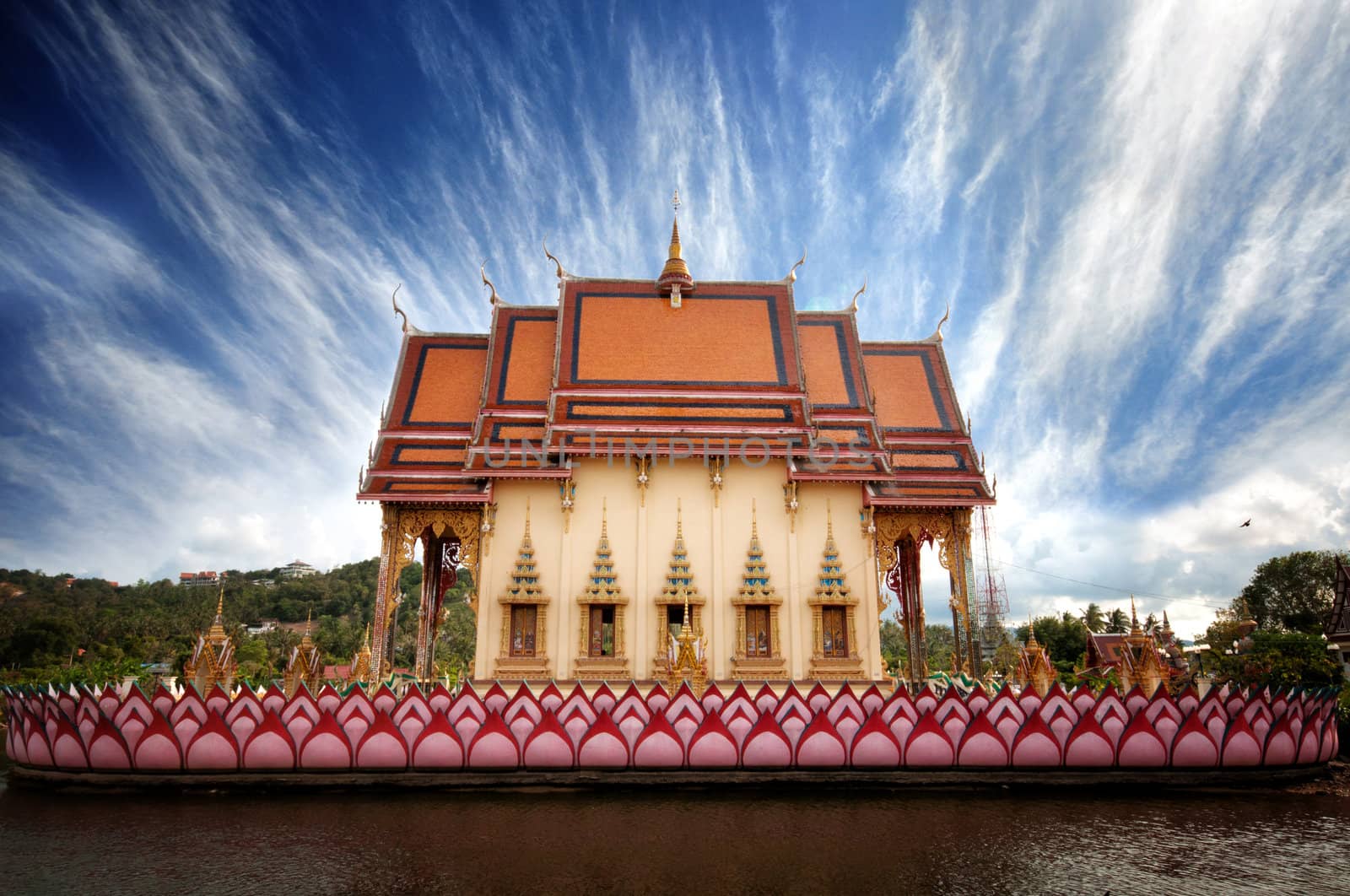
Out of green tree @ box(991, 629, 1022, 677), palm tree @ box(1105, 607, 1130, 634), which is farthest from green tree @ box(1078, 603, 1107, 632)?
green tree @ box(991, 629, 1022, 677)

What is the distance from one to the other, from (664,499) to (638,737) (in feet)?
20.5

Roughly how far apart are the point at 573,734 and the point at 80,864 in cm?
372

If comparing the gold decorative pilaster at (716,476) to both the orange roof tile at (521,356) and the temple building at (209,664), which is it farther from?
the temple building at (209,664)

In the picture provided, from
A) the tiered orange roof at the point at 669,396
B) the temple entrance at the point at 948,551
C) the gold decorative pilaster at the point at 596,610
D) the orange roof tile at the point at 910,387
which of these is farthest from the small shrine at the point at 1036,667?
the gold decorative pilaster at the point at 596,610

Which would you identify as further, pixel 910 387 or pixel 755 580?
pixel 910 387

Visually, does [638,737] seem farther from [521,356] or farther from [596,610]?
[521,356]

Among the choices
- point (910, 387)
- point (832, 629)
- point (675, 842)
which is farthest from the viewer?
point (910, 387)

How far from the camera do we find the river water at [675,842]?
4762 mm

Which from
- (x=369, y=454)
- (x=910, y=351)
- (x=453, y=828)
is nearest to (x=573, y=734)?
(x=453, y=828)

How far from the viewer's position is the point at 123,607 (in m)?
47.3

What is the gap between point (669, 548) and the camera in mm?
13031

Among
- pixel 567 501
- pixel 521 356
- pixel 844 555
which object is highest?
pixel 521 356

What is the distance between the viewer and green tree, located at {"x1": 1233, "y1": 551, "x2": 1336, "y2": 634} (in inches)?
1350

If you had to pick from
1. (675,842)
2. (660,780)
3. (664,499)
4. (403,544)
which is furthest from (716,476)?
(675,842)
